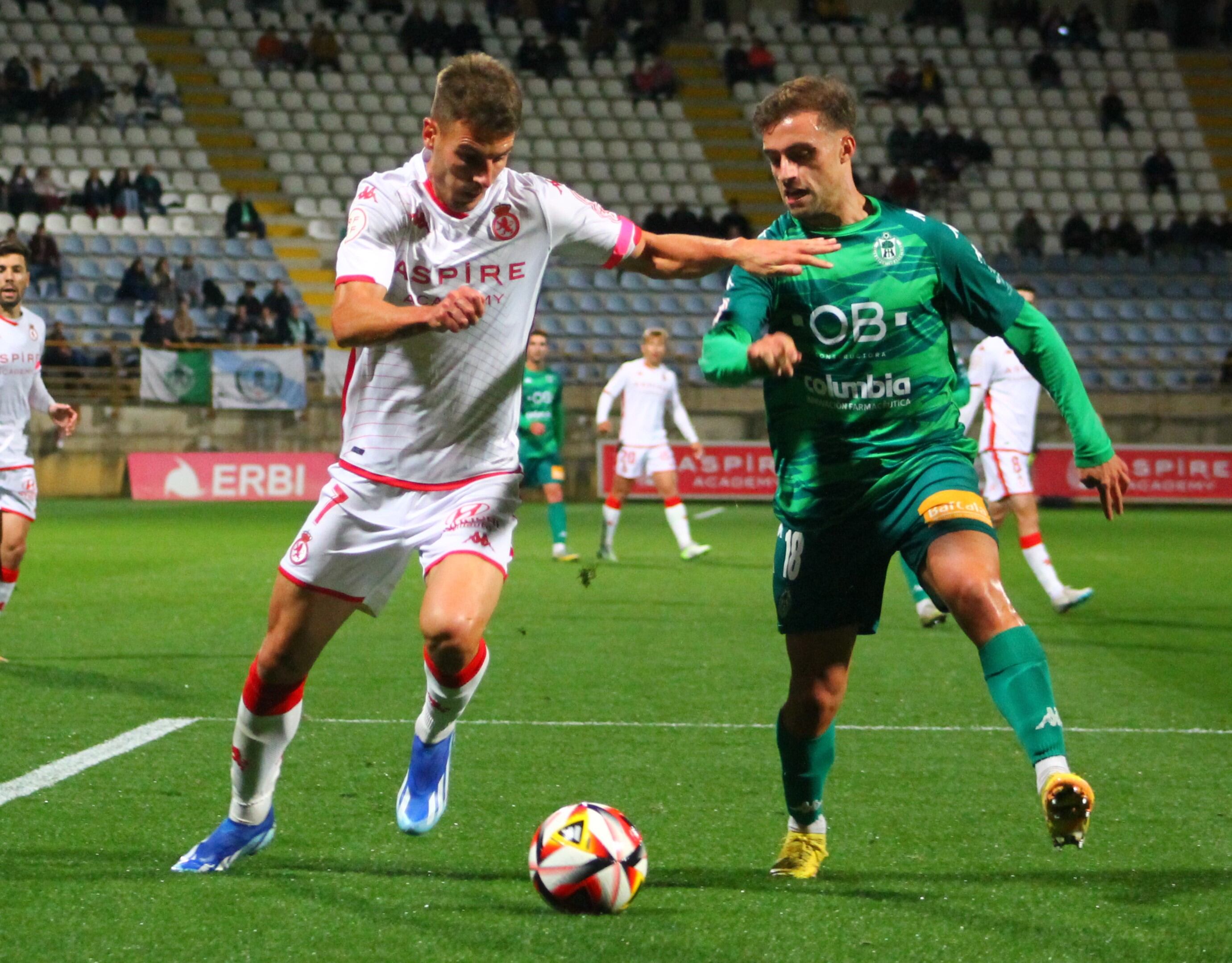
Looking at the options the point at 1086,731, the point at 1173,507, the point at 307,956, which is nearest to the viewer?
the point at 307,956

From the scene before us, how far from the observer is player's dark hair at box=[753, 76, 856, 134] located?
4.27 m

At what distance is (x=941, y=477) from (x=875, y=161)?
26.3 meters

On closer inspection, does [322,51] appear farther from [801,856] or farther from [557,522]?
[801,856]

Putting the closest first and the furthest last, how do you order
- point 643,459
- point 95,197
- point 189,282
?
point 643,459 → point 189,282 → point 95,197

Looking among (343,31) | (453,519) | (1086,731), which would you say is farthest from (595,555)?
(343,31)

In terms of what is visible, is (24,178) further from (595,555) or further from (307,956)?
(307,956)

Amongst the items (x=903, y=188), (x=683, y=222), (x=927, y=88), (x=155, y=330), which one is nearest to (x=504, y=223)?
(x=155, y=330)

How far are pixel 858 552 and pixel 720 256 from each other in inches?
35.6

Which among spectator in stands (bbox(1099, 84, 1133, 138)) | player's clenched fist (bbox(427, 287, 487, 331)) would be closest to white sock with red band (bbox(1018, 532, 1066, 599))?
player's clenched fist (bbox(427, 287, 487, 331))

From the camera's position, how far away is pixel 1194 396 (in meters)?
24.9

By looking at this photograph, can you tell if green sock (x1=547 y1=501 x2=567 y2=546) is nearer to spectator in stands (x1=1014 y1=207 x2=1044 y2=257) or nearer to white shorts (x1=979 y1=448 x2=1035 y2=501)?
white shorts (x1=979 y1=448 x2=1035 y2=501)

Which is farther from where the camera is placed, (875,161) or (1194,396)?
(875,161)

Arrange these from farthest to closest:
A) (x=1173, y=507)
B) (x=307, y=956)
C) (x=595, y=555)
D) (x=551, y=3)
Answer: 1. (x=551, y=3)
2. (x=1173, y=507)
3. (x=595, y=555)
4. (x=307, y=956)

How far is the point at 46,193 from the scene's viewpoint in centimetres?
2573
